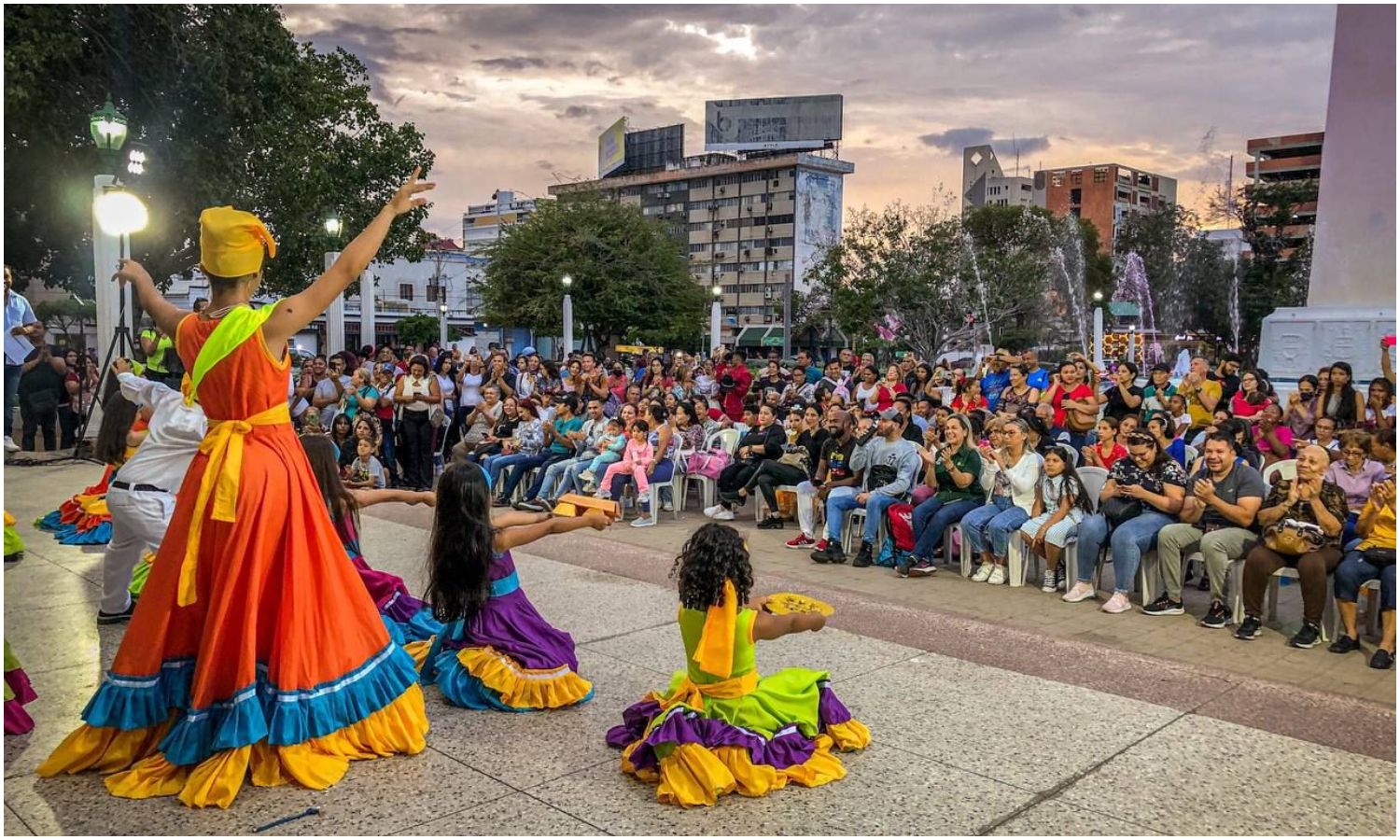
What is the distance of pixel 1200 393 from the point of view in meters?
9.97

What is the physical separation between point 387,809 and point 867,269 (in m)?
32.9

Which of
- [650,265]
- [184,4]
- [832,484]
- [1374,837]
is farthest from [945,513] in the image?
[650,265]

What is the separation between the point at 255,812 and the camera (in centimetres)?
333

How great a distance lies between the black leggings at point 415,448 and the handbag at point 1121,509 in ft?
26.7

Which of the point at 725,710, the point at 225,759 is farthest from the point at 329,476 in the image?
the point at 725,710

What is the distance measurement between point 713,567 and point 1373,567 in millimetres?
4029

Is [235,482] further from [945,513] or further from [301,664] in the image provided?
[945,513]

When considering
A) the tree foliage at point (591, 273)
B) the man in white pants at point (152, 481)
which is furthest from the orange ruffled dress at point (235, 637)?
the tree foliage at point (591, 273)

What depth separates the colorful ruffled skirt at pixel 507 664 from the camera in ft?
14.4

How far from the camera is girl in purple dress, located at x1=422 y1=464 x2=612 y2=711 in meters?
4.32

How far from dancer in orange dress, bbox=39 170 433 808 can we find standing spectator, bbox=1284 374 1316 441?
7978 millimetres

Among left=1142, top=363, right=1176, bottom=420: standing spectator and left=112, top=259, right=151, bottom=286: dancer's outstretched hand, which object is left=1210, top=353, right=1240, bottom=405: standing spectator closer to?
left=1142, top=363, right=1176, bottom=420: standing spectator

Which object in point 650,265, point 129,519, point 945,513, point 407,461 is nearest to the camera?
point 129,519

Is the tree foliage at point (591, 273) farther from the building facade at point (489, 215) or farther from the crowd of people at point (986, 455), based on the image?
the building facade at point (489, 215)
